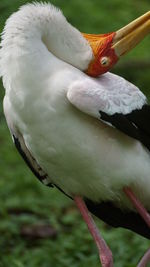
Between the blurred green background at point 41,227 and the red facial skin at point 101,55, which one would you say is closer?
the red facial skin at point 101,55

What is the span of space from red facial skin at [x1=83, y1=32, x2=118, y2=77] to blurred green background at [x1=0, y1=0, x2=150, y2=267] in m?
1.69

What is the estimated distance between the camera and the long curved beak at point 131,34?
18.9ft

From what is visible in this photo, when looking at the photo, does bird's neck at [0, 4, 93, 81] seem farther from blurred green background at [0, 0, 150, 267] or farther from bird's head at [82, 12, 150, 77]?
blurred green background at [0, 0, 150, 267]

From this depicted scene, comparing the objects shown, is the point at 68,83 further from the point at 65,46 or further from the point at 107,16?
the point at 107,16

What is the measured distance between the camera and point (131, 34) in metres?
5.75

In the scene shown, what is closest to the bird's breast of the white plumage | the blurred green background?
the white plumage

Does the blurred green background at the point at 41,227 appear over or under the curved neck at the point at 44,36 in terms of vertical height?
under

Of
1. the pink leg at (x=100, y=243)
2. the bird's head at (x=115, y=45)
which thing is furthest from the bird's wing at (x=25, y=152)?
the bird's head at (x=115, y=45)

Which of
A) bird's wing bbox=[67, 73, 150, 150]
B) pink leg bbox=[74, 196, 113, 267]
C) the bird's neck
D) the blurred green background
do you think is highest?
the bird's neck

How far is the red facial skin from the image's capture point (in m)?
5.73

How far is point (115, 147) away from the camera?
5734 mm

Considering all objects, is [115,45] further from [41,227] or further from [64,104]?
[41,227]

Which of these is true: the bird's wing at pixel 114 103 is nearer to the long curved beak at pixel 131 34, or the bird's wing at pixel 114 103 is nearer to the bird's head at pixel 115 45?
the bird's head at pixel 115 45

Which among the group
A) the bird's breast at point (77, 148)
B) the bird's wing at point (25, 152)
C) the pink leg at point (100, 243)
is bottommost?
the pink leg at point (100, 243)
